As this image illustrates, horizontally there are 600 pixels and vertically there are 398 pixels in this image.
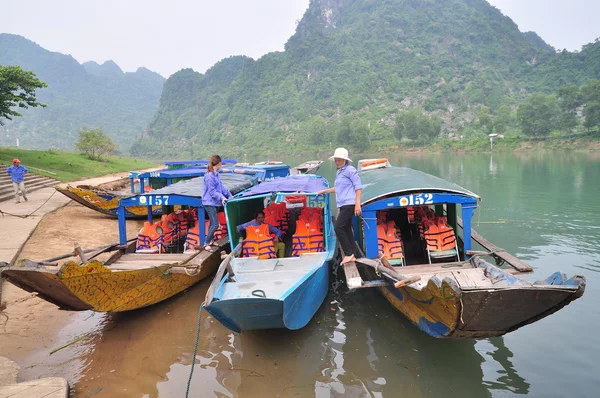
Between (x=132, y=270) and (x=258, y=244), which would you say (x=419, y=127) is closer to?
(x=258, y=244)

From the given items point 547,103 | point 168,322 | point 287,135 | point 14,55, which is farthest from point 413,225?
point 14,55

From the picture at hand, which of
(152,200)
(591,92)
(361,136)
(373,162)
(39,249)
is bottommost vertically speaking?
(39,249)

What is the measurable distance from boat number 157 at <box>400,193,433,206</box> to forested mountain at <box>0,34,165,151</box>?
113 meters

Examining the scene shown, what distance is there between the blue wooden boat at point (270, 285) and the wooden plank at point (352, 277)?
1.36 ft

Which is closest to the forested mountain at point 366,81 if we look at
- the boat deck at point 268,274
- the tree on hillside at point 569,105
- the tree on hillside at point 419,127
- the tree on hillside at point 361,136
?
the tree on hillside at point 361,136

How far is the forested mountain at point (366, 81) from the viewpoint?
74.3 metres

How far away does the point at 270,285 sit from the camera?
5.40 metres

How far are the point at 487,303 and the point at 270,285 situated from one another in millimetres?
2674

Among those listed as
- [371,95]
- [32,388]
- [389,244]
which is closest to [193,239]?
[389,244]

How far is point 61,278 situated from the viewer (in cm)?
468

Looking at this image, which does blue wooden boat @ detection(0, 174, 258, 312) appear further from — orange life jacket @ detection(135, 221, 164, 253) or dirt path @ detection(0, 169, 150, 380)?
dirt path @ detection(0, 169, 150, 380)

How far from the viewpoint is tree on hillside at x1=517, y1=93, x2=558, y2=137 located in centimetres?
4472

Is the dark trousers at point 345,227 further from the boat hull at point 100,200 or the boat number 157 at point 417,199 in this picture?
the boat hull at point 100,200

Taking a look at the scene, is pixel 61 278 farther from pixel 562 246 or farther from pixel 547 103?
pixel 547 103
